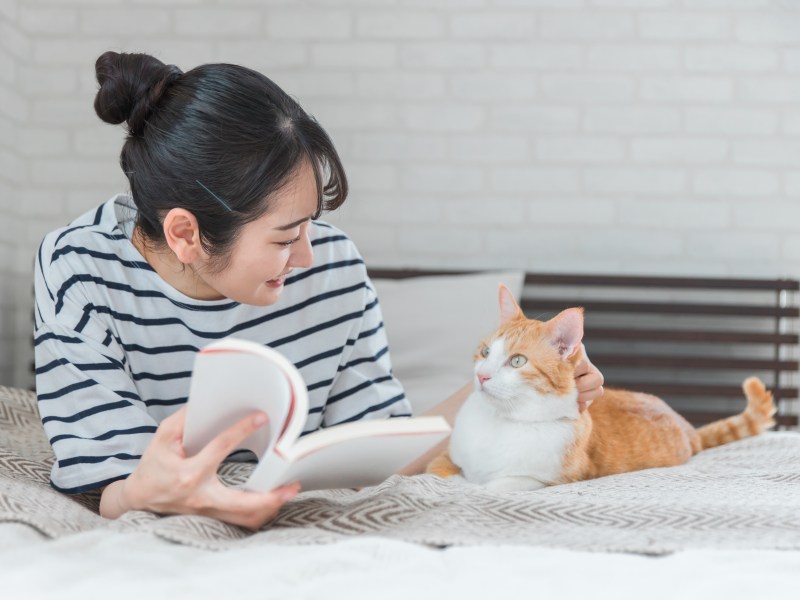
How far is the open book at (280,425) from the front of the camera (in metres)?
0.79

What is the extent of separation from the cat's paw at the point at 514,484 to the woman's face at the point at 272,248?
1.45 ft

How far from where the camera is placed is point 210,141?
1.15m

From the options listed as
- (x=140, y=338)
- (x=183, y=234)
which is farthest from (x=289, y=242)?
(x=140, y=338)

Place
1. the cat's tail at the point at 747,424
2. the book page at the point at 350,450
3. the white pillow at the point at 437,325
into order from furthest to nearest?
the white pillow at the point at 437,325
the cat's tail at the point at 747,424
the book page at the point at 350,450

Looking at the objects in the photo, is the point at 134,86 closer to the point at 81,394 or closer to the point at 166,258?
the point at 166,258

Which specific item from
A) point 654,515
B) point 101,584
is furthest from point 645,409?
point 101,584

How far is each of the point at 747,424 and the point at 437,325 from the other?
2.73 ft

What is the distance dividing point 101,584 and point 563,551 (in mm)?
415

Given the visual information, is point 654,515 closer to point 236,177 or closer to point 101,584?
point 101,584

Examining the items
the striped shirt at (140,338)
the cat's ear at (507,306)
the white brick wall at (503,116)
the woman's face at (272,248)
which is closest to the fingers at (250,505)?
the striped shirt at (140,338)

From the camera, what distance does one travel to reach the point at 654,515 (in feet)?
3.00

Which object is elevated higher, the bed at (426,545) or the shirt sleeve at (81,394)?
the shirt sleeve at (81,394)

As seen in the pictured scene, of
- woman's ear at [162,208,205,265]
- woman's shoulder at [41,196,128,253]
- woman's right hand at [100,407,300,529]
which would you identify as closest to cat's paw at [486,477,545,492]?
woman's right hand at [100,407,300,529]

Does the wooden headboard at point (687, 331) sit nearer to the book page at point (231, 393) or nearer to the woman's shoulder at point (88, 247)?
the woman's shoulder at point (88, 247)
